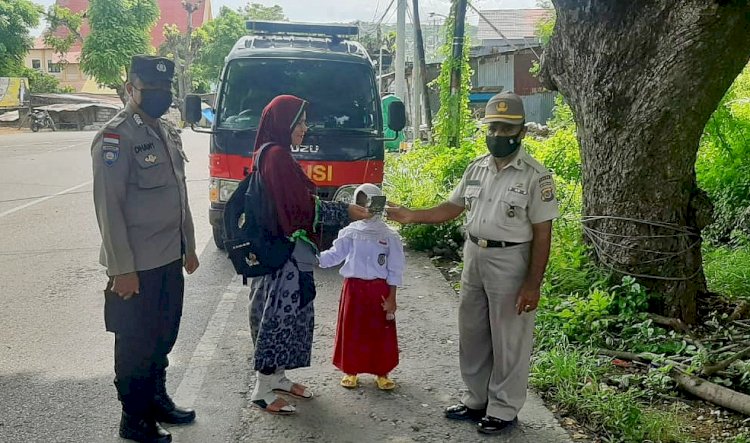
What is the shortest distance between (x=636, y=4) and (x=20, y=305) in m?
Answer: 5.58

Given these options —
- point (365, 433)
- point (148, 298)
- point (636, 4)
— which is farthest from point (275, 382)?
point (636, 4)

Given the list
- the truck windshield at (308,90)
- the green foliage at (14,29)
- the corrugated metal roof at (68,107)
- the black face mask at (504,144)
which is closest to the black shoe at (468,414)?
the black face mask at (504,144)

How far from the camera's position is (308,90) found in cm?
800

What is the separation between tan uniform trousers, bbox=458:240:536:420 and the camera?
3.86 meters

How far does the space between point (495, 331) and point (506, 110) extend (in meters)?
1.15

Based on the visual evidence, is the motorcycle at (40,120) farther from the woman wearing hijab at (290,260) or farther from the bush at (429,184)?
the woman wearing hijab at (290,260)

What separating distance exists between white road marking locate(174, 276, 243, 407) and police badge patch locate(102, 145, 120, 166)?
162 centimetres

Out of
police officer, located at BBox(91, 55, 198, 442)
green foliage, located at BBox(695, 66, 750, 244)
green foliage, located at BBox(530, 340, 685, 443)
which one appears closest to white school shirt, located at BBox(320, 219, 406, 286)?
police officer, located at BBox(91, 55, 198, 442)

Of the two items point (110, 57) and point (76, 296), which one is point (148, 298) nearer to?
point (76, 296)

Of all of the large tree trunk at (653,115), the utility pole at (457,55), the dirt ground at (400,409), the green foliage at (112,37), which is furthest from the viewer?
the green foliage at (112,37)

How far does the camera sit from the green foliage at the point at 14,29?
136 ft

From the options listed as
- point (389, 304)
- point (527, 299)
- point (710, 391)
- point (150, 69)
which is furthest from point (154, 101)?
point (710, 391)

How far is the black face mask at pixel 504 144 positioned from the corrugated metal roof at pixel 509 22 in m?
36.2

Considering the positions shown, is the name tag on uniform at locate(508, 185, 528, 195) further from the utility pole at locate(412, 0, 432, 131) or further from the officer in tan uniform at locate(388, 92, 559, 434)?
the utility pole at locate(412, 0, 432, 131)
